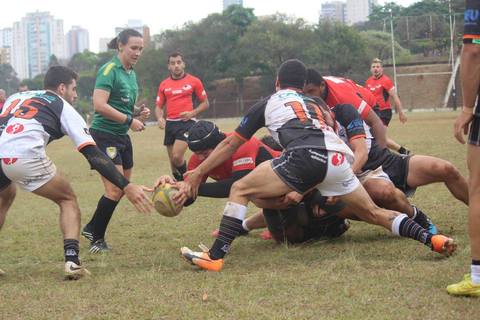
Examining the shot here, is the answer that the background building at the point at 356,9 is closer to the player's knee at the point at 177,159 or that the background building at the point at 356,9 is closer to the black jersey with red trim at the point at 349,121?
the player's knee at the point at 177,159

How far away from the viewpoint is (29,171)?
19.5 feet

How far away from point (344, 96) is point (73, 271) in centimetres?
318

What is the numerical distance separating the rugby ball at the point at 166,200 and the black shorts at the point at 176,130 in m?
6.30

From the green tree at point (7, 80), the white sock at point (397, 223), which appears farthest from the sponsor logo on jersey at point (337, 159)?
the green tree at point (7, 80)

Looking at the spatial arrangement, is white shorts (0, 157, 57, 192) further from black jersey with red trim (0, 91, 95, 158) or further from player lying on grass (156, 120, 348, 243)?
player lying on grass (156, 120, 348, 243)

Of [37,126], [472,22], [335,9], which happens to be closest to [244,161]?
[37,126]

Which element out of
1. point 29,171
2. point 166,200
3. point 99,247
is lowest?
point 99,247

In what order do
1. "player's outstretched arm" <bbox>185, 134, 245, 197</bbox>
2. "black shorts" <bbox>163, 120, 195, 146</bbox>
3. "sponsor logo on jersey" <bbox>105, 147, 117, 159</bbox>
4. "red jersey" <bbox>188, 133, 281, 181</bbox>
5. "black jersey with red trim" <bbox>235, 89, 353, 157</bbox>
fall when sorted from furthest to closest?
"black shorts" <bbox>163, 120, 195, 146</bbox> → "sponsor logo on jersey" <bbox>105, 147, 117, 159</bbox> → "red jersey" <bbox>188, 133, 281, 181</bbox> → "player's outstretched arm" <bbox>185, 134, 245, 197</bbox> → "black jersey with red trim" <bbox>235, 89, 353, 157</bbox>

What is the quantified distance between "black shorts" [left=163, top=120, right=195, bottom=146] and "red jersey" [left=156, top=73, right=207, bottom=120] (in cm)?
32

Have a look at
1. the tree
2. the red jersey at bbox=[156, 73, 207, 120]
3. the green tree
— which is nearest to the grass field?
the red jersey at bbox=[156, 73, 207, 120]

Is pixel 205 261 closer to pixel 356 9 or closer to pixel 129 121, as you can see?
pixel 129 121

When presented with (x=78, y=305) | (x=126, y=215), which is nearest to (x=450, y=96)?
(x=126, y=215)

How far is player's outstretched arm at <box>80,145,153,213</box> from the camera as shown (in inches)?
228

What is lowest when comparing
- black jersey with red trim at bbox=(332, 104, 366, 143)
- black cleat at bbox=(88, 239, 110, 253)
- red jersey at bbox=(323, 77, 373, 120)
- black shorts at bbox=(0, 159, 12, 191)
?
black cleat at bbox=(88, 239, 110, 253)
